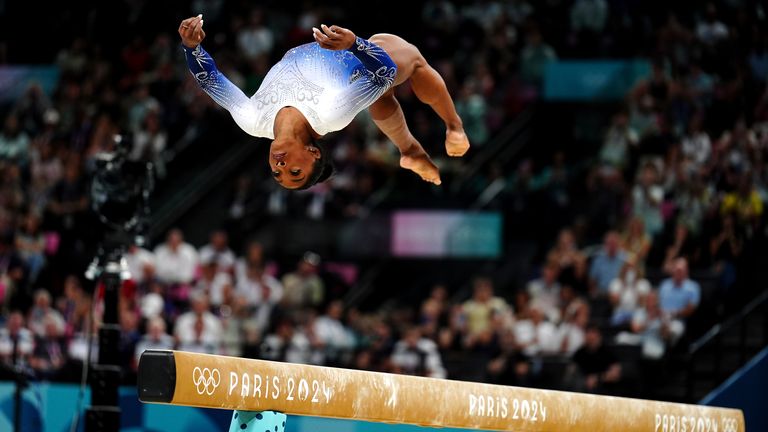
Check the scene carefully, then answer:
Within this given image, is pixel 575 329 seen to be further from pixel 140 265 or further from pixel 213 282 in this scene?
pixel 140 265

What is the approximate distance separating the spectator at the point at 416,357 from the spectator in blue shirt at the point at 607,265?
5.72ft

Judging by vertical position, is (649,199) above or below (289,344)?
above

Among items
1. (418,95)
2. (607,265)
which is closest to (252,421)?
(418,95)

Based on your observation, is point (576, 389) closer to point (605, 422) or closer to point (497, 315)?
point (497, 315)

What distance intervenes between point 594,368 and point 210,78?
5759 millimetres

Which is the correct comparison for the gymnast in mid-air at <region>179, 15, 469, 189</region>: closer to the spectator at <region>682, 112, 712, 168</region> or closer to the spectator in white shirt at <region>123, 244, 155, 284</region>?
the spectator at <region>682, 112, 712, 168</region>

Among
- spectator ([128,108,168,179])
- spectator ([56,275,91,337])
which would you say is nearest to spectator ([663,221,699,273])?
spectator ([56,275,91,337])

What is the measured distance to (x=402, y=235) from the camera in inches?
605

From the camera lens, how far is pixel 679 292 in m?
12.0

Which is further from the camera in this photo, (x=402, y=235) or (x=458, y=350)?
(x=402, y=235)

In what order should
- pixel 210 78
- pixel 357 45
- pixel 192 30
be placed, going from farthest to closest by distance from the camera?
pixel 210 78 → pixel 192 30 → pixel 357 45

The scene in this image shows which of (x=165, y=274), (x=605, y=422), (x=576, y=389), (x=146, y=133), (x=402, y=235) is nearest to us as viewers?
(x=605, y=422)

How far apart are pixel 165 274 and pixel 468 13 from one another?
221 inches

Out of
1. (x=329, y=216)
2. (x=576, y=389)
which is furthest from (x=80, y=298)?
(x=576, y=389)
